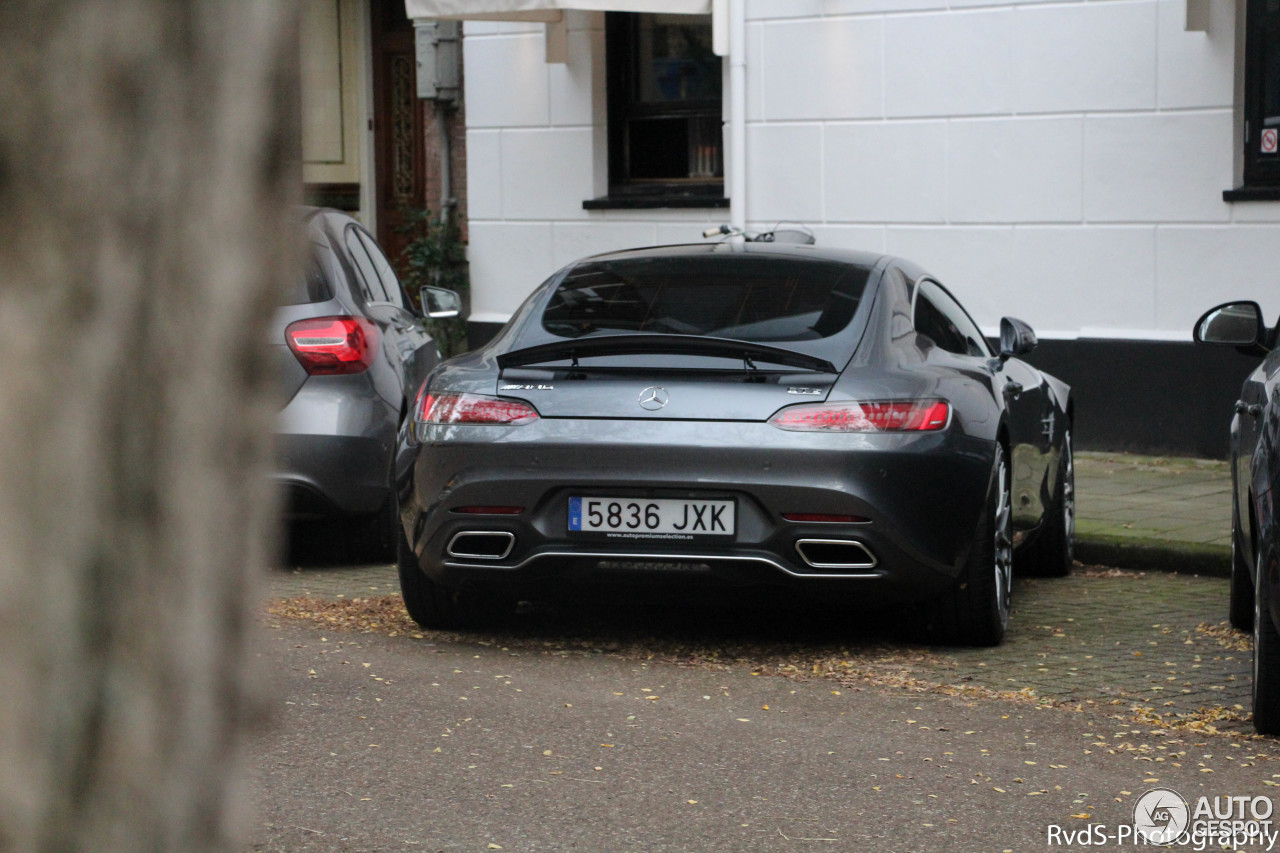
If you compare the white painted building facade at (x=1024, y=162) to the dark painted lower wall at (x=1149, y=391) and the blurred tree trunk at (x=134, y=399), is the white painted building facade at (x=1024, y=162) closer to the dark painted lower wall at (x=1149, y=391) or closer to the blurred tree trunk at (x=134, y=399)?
the dark painted lower wall at (x=1149, y=391)

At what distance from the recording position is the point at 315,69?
1078 millimetres

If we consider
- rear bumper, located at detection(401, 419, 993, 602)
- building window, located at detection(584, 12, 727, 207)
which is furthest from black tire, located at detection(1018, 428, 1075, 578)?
building window, located at detection(584, 12, 727, 207)

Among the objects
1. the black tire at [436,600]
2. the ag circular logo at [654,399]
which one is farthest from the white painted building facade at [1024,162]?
the ag circular logo at [654,399]

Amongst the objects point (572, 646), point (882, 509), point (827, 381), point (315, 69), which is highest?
point (315, 69)

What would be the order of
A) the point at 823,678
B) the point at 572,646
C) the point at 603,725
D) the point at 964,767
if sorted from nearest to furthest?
the point at 964,767, the point at 603,725, the point at 823,678, the point at 572,646

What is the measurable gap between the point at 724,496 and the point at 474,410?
877 millimetres

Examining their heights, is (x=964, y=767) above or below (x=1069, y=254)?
below

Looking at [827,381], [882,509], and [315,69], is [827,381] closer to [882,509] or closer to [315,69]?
[882,509]

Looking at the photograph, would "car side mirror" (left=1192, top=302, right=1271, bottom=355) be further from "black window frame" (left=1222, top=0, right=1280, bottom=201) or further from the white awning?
the white awning

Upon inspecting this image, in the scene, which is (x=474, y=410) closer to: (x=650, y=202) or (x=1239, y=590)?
(x=1239, y=590)

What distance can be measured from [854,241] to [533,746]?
839 centimetres

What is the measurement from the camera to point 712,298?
6.12 m

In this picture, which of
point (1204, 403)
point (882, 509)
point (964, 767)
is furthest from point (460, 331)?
point (964, 767)

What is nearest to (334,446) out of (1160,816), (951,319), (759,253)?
(759,253)
